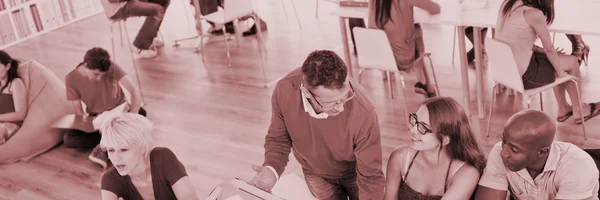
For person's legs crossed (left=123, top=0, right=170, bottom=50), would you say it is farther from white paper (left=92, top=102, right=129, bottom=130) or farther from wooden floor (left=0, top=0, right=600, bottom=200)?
white paper (left=92, top=102, right=129, bottom=130)

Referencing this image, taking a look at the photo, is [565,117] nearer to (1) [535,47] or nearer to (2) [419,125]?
(1) [535,47]

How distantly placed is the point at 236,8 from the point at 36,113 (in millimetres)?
1834

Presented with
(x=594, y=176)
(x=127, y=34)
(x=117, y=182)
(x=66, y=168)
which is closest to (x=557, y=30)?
(x=594, y=176)

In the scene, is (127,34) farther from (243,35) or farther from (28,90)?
(28,90)

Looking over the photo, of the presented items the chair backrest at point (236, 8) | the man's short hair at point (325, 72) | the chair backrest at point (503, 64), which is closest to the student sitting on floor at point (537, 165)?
the man's short hair at point (325, 72)

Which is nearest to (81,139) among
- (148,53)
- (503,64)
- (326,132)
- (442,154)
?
(148,53)

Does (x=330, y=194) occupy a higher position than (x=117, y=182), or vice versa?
(x=117, y=182)

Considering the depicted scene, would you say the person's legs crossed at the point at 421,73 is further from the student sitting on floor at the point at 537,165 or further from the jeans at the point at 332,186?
the student sitting on floor at the point at 537,165

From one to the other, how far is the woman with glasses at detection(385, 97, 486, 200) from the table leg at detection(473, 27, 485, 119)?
5.90 feet

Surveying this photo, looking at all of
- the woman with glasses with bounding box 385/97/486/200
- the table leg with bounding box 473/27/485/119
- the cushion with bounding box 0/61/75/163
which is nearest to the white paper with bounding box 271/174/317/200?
the woman with glasses with bounding box 385/97/486/200

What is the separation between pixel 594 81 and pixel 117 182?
11.1 feet

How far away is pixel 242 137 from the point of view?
15.6 ft

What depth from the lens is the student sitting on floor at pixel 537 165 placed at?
2303 mm

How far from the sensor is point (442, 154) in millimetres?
2643
